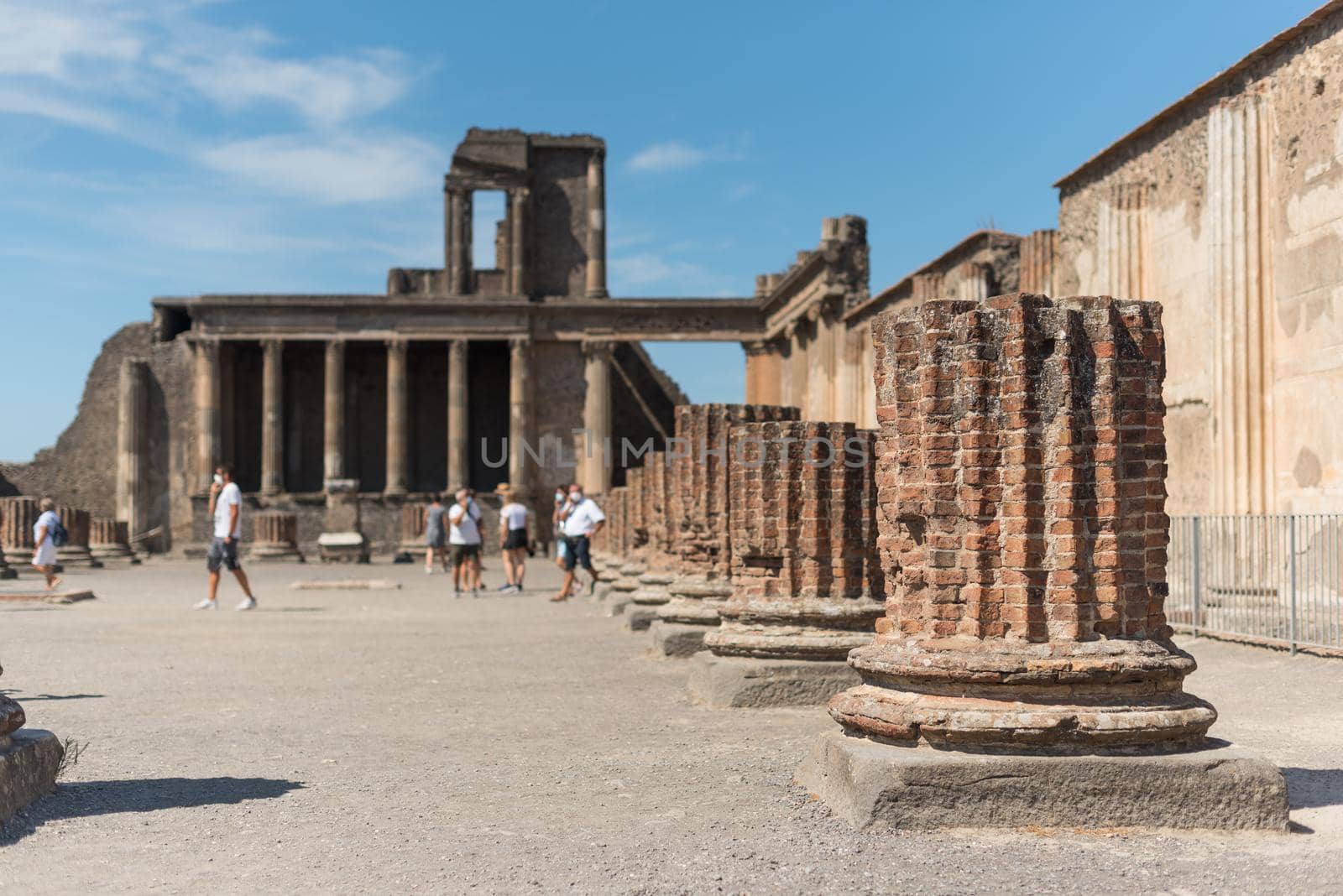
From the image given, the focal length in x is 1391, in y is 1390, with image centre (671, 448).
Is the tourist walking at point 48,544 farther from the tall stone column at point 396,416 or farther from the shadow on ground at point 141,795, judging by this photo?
the tall stone column at point 396,416

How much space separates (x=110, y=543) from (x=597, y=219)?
51.8ft

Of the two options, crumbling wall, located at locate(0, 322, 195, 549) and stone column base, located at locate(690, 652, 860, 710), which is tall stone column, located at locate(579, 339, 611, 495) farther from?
Answer: stone column base, located at locate(690, 652, 860, 710)

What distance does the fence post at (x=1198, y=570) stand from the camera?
34.7 ft

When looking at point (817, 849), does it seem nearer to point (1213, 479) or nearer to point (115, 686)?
point (115, 686)

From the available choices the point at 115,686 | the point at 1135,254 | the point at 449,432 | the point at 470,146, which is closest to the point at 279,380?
the point at 449,432

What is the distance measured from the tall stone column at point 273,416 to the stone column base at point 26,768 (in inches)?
1237

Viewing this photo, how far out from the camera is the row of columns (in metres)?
35.7

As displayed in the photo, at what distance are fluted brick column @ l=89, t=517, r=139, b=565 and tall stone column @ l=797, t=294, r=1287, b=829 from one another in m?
28.0

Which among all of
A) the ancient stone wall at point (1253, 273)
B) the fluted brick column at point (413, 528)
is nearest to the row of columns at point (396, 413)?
the fluted brick column at point (413, 528)

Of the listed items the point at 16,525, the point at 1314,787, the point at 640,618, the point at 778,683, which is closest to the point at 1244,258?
the point at 640,618

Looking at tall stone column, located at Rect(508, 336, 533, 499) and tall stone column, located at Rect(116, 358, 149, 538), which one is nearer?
tall stone column, located at Rect(508, 336, 533, 499)

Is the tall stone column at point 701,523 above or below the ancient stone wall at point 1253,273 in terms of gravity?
below

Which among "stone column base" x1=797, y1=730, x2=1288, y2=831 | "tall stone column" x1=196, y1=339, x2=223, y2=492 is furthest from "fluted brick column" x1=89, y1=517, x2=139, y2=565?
"stone column base" x1=797, y1=730, x2=1288, y2=831

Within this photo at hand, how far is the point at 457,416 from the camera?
3616 centimetres
